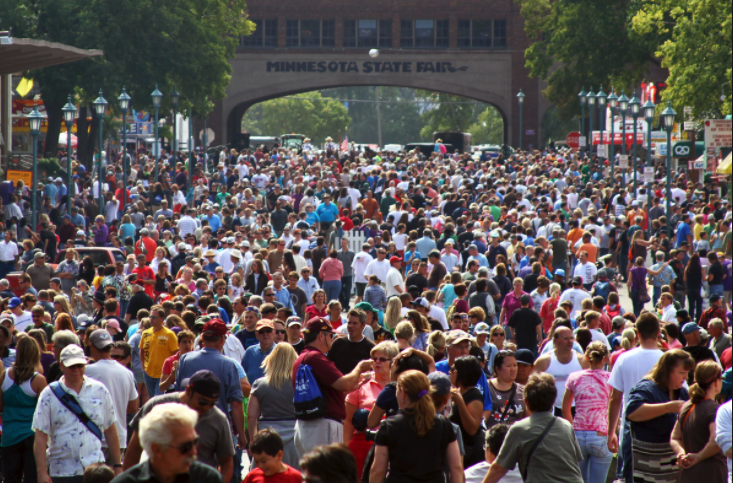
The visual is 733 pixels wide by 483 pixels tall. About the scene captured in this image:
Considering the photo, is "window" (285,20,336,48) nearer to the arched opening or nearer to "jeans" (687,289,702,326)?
the arched opening

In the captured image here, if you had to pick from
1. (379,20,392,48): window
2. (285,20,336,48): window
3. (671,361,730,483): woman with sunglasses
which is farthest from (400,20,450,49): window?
(671,361,730,483): woman with sunglasses

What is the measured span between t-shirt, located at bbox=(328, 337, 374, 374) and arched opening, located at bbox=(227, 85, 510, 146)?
52.3 m

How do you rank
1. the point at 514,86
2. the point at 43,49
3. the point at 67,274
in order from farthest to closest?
the point at 514,86 → the point at 43,49 → the point at 67,274

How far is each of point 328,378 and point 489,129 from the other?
296 feet

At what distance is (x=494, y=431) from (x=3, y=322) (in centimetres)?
557

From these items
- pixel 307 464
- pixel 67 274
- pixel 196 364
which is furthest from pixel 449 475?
pixel 67 274

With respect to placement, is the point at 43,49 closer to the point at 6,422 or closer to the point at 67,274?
the point at 67,274

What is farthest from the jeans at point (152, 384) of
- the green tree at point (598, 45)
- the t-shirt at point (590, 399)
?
the green tree at point (598, 45)

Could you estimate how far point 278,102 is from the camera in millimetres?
104625

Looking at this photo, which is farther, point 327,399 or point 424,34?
point 424,34

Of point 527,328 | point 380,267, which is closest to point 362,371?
point 527,328

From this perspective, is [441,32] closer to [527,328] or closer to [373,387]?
[527,328]

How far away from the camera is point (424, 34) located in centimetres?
6406

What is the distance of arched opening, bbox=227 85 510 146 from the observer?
90375mm
